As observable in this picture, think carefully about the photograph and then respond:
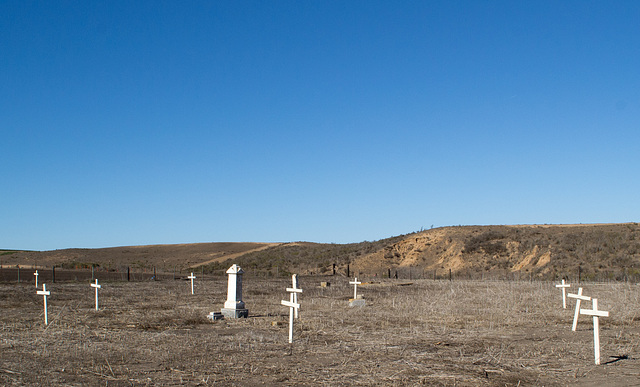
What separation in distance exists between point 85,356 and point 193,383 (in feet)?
11.4

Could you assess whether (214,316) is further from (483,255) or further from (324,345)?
(483,255)

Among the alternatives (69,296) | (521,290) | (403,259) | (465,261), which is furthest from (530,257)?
(69,296)

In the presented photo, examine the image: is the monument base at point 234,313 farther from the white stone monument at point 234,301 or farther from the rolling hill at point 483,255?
the rolling hill at point 483,255

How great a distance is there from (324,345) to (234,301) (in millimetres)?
6915

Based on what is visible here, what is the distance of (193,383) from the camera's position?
27.0ft

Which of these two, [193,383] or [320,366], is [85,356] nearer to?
[193,383]

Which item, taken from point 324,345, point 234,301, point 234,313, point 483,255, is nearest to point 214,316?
point 234,313

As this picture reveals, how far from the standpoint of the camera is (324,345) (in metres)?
11.7

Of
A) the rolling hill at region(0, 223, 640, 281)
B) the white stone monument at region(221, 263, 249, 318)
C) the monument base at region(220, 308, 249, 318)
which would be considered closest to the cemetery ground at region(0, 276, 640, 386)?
the monument base at region(220, 308, 249, 318)

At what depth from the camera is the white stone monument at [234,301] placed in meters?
17.6

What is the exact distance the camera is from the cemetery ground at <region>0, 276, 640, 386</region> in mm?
8688

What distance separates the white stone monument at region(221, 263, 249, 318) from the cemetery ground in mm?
524

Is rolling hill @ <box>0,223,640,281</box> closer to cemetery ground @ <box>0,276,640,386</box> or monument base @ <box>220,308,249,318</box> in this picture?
cemetery ground @ <box>0,276,640,386</box>

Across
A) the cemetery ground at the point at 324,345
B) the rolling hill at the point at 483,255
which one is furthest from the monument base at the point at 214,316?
the rolling hill at the point at 483,255
